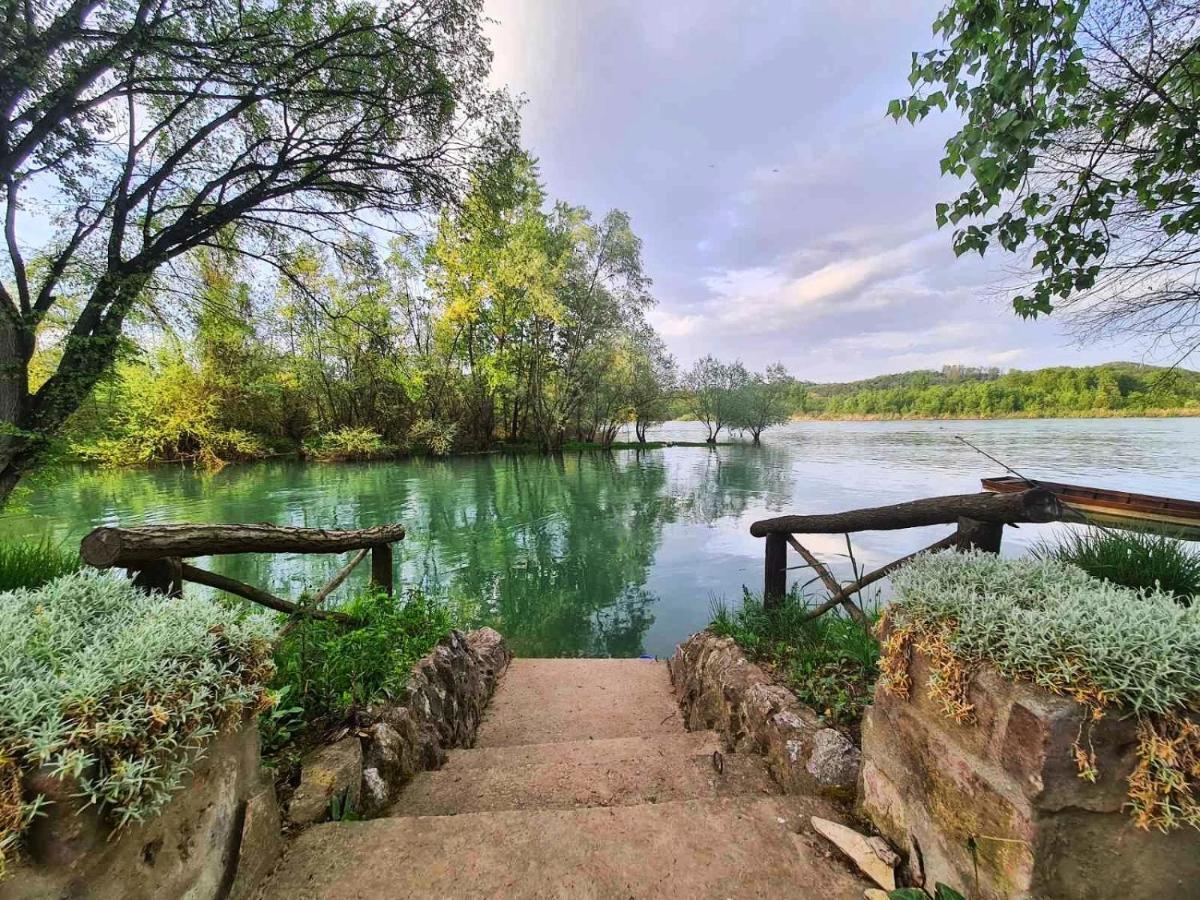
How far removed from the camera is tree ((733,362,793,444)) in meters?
42.6

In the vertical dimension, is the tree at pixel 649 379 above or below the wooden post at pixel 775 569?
above

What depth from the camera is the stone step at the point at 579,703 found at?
3.54 metres

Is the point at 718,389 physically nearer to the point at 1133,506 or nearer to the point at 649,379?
the point at 649,379

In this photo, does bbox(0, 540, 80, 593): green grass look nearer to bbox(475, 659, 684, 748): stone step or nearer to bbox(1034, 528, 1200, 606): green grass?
bbox(475, 659, 684, 748): stone step

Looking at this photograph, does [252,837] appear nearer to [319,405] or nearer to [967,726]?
[967,726]

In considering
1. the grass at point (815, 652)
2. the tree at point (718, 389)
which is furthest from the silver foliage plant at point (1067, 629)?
the tree at point (718, 389)

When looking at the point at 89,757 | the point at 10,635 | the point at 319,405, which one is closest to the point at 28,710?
the point at 89,757

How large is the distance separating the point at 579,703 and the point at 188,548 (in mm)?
3073

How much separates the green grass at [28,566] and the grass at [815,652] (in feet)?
16.5

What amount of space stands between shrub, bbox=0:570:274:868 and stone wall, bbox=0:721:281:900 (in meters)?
0.05

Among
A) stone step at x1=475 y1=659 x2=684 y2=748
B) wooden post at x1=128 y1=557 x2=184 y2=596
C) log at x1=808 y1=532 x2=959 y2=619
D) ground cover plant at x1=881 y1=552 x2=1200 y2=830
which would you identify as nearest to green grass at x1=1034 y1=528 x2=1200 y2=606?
log at x1=808 y1=532 x2=959 y2=619

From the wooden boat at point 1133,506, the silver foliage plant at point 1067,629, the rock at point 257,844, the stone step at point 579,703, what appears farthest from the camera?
the wooden boat at point 1133,506

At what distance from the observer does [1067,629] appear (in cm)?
111

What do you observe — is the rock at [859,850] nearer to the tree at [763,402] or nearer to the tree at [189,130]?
the tree at [189,130]
